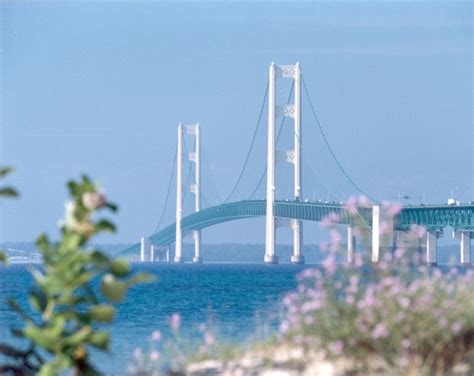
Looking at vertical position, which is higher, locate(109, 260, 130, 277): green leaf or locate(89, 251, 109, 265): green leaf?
locate(89, 251, 109, 265): green leaf

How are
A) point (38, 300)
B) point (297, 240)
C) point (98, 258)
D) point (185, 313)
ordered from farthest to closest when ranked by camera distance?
1. point (297, 240)
2. point (185, 313)
3. point (38, 300)
4. point (98, 258)

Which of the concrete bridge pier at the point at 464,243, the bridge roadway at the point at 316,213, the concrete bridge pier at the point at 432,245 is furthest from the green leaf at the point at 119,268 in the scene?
the concrete bridge pier at the point at 464,243

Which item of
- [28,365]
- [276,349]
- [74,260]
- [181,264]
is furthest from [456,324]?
[181,264]

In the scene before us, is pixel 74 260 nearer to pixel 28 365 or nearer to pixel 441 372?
pixel 28 365

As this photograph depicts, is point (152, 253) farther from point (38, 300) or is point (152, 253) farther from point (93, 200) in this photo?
point (93, 200)

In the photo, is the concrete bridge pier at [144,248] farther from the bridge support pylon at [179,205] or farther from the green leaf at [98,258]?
the green leaf at [98,258]

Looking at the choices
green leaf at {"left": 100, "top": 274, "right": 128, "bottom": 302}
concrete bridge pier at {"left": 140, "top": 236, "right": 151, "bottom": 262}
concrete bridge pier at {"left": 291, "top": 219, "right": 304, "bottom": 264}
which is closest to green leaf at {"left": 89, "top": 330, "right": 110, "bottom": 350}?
green leaf at {"left": 100, "top": 274, "right": 128, "bottom": 302}

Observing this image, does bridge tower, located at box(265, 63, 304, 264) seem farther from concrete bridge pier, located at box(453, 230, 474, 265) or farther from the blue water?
the blue water

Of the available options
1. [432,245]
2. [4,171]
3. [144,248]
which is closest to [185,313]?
[4,171]
